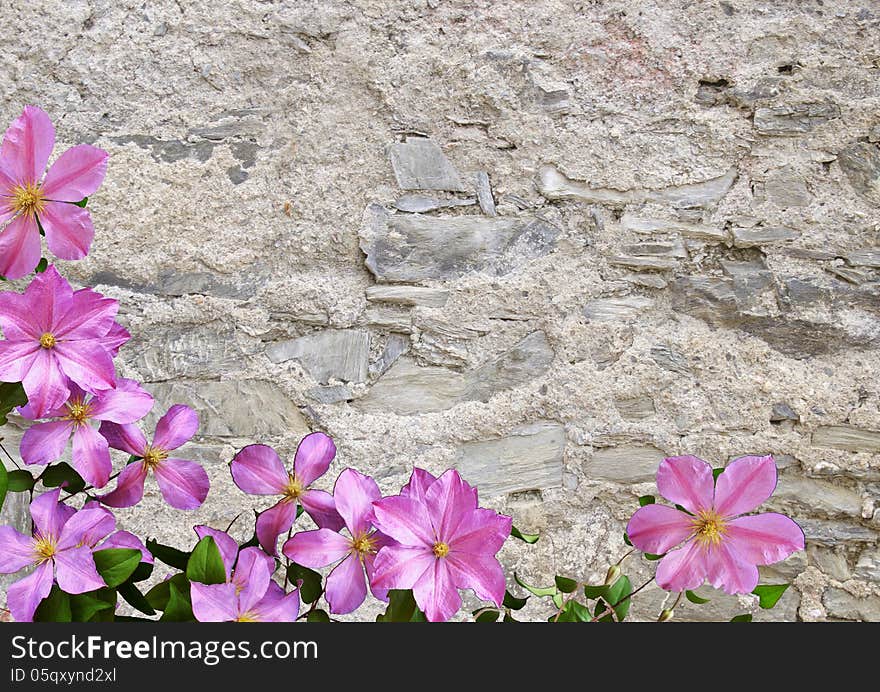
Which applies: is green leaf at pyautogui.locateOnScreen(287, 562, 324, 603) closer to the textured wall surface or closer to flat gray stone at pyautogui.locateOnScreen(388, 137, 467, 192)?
the textured wall surface

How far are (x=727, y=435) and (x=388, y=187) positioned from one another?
79 centimetres

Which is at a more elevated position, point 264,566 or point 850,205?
point 850,205

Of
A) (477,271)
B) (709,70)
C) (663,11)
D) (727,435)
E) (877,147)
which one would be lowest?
(727,435)

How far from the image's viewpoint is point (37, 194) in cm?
80

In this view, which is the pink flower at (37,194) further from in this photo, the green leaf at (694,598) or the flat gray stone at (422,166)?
the flat gray stone at (422,166)

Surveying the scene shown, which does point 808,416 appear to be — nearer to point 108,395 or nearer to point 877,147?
point 877,147

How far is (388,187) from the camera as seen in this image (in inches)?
63.9

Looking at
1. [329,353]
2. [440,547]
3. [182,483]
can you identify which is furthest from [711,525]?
[329,353]

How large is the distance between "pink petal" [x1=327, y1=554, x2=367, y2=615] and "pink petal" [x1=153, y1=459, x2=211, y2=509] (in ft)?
0.58

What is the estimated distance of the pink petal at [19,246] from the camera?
801 millimetres

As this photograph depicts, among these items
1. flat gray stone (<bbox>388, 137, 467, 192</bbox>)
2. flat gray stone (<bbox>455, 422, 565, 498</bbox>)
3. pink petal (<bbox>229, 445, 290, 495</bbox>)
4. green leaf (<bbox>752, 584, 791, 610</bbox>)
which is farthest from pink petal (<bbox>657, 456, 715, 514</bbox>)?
flat gray stone (<bbox>388, 137, 467, 192</bbox>)

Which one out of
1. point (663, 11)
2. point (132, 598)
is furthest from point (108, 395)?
point (663, 11)

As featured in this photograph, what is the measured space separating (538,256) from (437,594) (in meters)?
1.02

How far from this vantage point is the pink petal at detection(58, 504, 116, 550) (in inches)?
30.0
